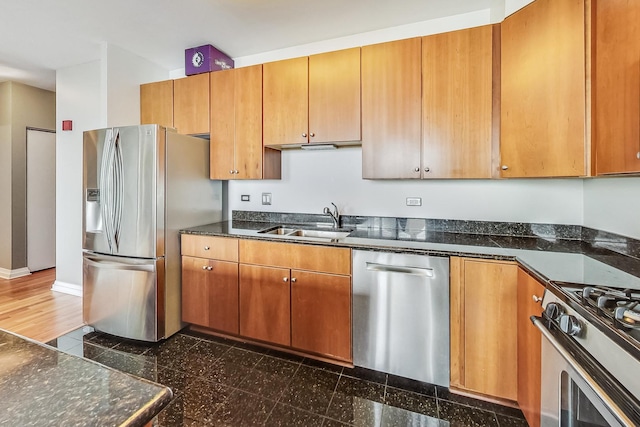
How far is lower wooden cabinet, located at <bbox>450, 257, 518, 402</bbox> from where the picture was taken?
1.55m

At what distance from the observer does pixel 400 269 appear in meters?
1.76

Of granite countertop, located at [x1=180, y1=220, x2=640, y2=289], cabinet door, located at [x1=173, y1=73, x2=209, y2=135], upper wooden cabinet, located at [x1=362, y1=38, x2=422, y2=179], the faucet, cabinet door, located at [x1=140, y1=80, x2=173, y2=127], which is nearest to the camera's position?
granite countertop, located at [x1=180, y1=220, x2=640, y2=289]

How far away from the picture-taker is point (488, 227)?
2143mm

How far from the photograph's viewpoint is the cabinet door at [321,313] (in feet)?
6.26

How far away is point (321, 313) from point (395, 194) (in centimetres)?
112

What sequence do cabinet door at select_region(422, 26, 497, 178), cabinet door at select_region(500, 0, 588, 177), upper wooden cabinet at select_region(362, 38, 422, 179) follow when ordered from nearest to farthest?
cabinet door at select_region(500, 0, 588, 177)
cabinet door at select_region(422, 26, 497, 178)
upper wooden cabinet at select_region(362, 38, 422, 179)

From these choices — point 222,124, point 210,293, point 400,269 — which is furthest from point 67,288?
point 400,269

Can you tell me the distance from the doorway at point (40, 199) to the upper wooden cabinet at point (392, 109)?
4.62 meters

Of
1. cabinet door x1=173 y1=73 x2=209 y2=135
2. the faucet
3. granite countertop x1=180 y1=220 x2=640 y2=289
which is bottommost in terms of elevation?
granite countertop x1=180 y1=220 x2=640 y2=289

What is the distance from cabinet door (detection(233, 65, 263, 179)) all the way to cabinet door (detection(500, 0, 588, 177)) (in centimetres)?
177

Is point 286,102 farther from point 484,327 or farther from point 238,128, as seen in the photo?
point 484,327

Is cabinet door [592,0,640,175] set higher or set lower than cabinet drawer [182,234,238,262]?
higher

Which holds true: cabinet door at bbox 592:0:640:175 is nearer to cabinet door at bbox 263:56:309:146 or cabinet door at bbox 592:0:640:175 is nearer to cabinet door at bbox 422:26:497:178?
cabinet door at bbox 422:26:497:178

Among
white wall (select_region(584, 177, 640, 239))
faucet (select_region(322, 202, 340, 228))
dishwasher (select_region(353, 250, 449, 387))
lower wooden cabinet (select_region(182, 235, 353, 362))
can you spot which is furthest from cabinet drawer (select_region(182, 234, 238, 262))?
white wall (select_region(584, 177, 640, 239))
